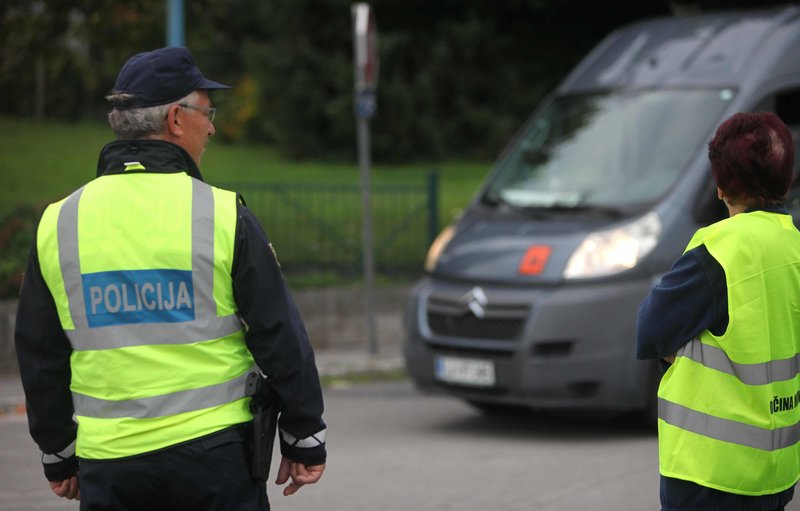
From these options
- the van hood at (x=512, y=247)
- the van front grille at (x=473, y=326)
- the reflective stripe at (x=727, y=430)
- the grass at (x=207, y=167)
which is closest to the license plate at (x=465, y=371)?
the van front grille at (x=473, y=326)

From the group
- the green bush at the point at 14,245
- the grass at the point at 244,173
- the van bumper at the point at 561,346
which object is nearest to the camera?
the van bumper at the point at 561,346

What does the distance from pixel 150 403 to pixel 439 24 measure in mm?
19826

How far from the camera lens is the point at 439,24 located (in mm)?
22484

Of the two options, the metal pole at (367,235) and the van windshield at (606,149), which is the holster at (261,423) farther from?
the metal pole at (367,235)

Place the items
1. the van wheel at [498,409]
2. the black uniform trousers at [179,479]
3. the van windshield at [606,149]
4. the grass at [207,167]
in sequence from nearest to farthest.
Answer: the black uniform trousers at [179,479] → the van windshield at [606,149] → the van wheel at [498,409] → the grass at [207,167]

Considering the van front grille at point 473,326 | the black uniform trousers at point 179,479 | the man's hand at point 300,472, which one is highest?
the black uniform trousers at point 179,479

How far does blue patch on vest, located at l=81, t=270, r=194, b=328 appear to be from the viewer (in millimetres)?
3164

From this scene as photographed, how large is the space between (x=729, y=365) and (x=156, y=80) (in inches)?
62.0

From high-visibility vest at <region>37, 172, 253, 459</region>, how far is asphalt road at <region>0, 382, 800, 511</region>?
3.15 metres

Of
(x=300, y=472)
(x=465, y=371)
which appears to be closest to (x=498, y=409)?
(x=465, y=371)

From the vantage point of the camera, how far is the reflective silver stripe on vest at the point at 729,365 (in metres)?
3.43

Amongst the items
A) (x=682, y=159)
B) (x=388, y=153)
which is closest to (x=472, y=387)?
(x=682, y=159)

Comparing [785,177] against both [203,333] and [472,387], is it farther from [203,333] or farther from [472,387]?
[472,387]

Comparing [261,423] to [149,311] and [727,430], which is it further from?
[727,430]
